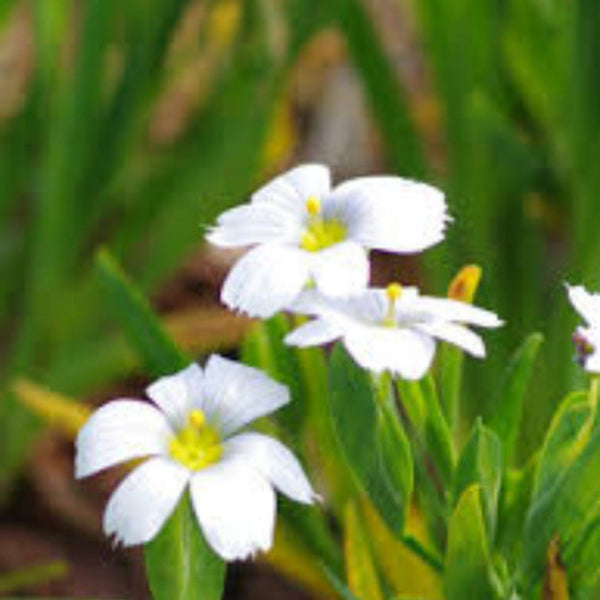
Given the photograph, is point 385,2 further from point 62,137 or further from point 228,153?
point 62,137

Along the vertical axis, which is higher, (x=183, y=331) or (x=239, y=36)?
(x=239, y=36)

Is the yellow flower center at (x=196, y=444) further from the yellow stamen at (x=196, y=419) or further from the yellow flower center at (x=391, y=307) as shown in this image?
the yellow flower center at (x=391, y=307)

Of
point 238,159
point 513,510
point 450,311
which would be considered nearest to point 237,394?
point 450,311

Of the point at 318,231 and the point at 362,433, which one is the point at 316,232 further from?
the point at 362,433

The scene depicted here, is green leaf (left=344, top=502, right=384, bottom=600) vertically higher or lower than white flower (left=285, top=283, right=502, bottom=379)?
lower

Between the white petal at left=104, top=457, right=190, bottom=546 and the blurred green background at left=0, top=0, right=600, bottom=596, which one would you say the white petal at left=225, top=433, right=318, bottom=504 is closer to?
the white petal at left=104, top=457, right=190, bottom=546

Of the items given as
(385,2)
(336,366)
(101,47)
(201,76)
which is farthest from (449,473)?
(385,2)

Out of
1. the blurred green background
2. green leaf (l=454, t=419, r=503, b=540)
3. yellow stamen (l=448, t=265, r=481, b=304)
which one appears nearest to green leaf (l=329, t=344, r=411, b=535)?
green leaf (l=454, t=419, r=503, b=540)
